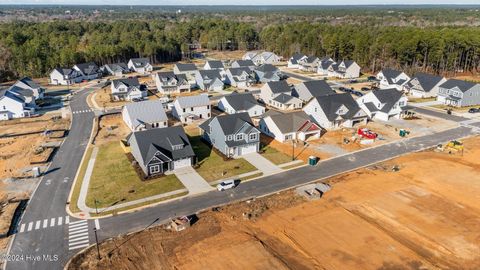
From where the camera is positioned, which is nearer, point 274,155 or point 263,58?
point 274,155

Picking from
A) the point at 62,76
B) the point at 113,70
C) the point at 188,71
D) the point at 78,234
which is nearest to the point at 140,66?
the point at 113,70

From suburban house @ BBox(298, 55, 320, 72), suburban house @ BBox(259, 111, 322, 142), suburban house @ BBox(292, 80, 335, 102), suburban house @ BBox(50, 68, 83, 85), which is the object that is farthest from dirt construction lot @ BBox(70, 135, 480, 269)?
suburban house @ BBox(298, 55, 320, 72)

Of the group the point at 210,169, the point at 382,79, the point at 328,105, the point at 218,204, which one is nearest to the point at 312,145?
the point at 328,105

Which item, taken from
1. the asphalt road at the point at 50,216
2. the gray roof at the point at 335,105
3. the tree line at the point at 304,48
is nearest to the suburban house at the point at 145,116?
the asphalt road at the point at 50,216

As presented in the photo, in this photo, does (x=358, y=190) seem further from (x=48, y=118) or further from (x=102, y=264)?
(x=48, y=118)

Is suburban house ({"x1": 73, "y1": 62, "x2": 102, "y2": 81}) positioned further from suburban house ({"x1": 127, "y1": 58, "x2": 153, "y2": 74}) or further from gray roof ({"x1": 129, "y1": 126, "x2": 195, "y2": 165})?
gray roof ({"x1": 129, "y1": 126, "x2": 195, "y2": 165})

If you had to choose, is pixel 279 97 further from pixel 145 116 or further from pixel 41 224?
pixel 41 224
